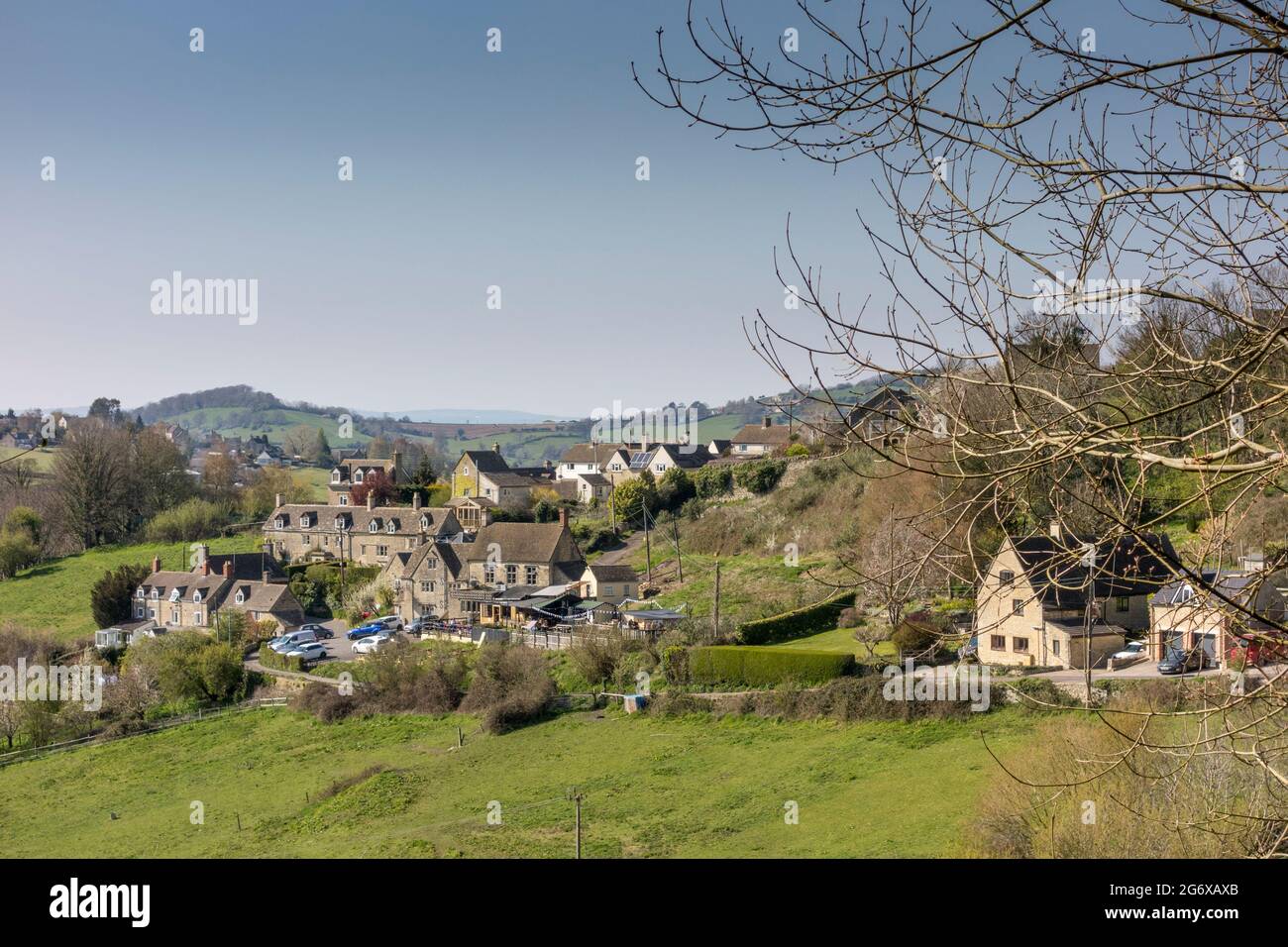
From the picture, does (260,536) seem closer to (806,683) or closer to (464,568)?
(464,568)

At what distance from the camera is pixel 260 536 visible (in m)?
59.2

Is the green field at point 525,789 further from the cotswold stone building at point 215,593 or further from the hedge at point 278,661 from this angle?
the cotswold stone building at point 215,593

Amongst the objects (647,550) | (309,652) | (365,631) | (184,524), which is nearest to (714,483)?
(647,550)

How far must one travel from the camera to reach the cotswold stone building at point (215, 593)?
44156 mm

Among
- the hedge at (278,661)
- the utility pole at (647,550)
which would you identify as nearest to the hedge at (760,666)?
the utility pole at (647,550)

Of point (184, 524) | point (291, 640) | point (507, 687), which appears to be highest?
Result: point (184, 524)

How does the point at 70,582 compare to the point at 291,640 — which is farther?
the point at 70,582

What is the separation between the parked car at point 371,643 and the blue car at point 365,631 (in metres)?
1.51

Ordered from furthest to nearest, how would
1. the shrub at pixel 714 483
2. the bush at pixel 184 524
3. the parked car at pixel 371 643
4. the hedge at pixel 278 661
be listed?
the bush at pixel 184 524 → the shrub at pixel 714 483 → the hedge at pixel 278 661 → the parked car at pixel 371 643

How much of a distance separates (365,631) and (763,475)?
20.6m

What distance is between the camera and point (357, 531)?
173 feet

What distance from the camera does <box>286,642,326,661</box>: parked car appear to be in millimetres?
36562

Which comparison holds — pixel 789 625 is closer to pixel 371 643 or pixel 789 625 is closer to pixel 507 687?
pixel 507 687
